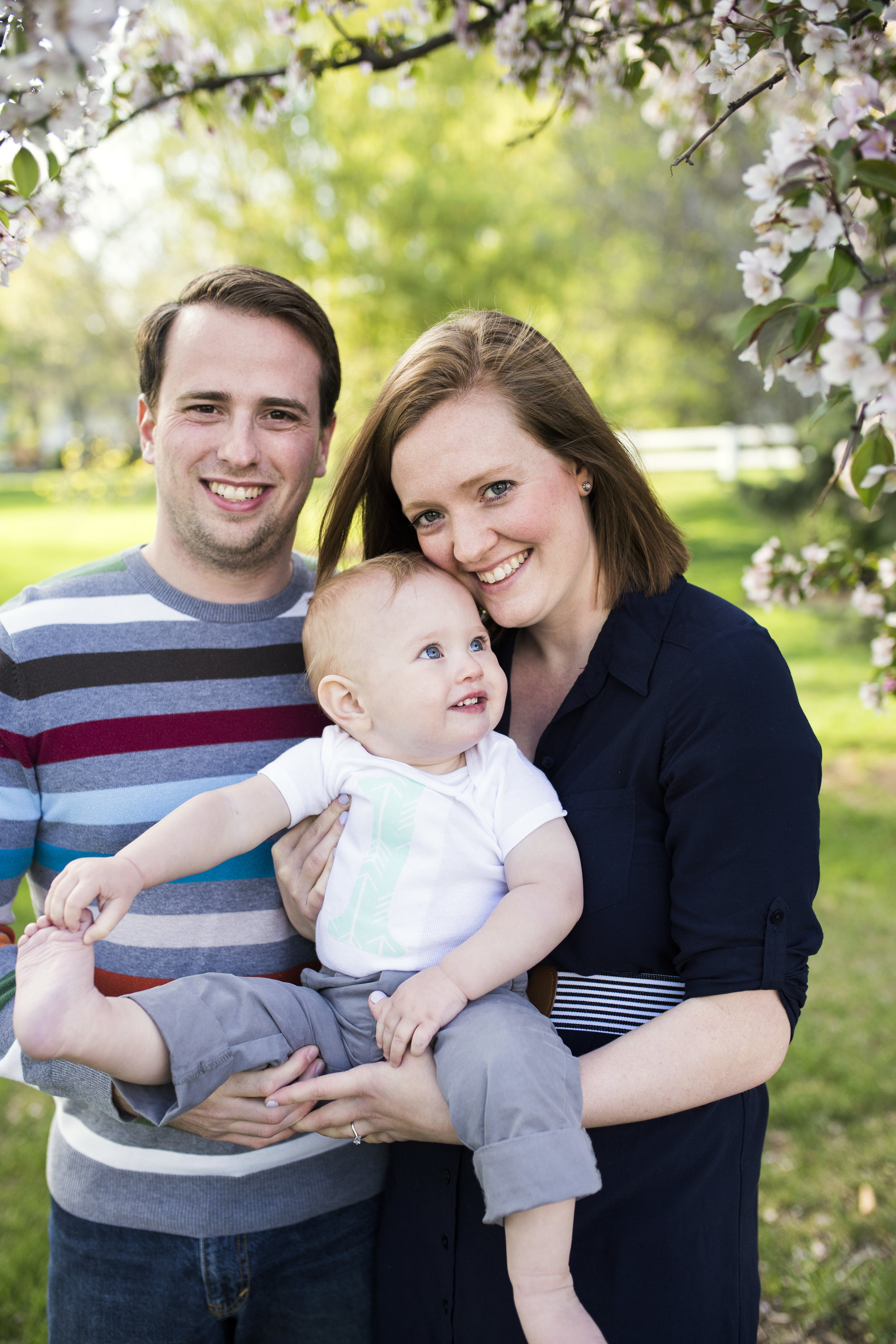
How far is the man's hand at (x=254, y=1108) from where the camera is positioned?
1.89 meters

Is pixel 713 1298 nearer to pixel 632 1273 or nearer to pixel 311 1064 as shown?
pixel 632 1273

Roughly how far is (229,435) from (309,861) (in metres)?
1.07

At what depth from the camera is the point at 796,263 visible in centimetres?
123

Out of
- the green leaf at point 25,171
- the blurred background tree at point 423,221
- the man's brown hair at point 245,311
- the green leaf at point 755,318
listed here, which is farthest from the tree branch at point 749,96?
the blurred background tree at point 423,221

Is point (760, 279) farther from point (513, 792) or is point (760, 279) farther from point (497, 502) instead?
point (513, 792)

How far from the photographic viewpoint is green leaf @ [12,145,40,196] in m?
1.33

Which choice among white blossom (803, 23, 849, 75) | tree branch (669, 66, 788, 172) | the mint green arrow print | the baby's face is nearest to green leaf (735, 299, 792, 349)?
tree branch (669, 66, 788, 172)

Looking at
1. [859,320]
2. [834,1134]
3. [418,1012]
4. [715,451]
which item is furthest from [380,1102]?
[715,451]

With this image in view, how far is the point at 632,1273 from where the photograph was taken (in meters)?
1.84

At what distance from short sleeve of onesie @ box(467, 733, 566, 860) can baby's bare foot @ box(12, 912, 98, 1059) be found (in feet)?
2.65

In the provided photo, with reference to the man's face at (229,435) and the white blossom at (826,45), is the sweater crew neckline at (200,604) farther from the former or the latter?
the white blossom at (826,45)

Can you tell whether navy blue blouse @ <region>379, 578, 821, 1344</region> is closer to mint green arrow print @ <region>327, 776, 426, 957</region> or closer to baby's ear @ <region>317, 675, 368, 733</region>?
mint green arrow print @ <region>327, 776, 426, 957</region>

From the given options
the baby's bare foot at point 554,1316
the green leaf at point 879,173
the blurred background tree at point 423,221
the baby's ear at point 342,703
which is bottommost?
the baby's bare foot at point 554,1316

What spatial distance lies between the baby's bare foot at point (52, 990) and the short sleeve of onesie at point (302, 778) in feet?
1.66
